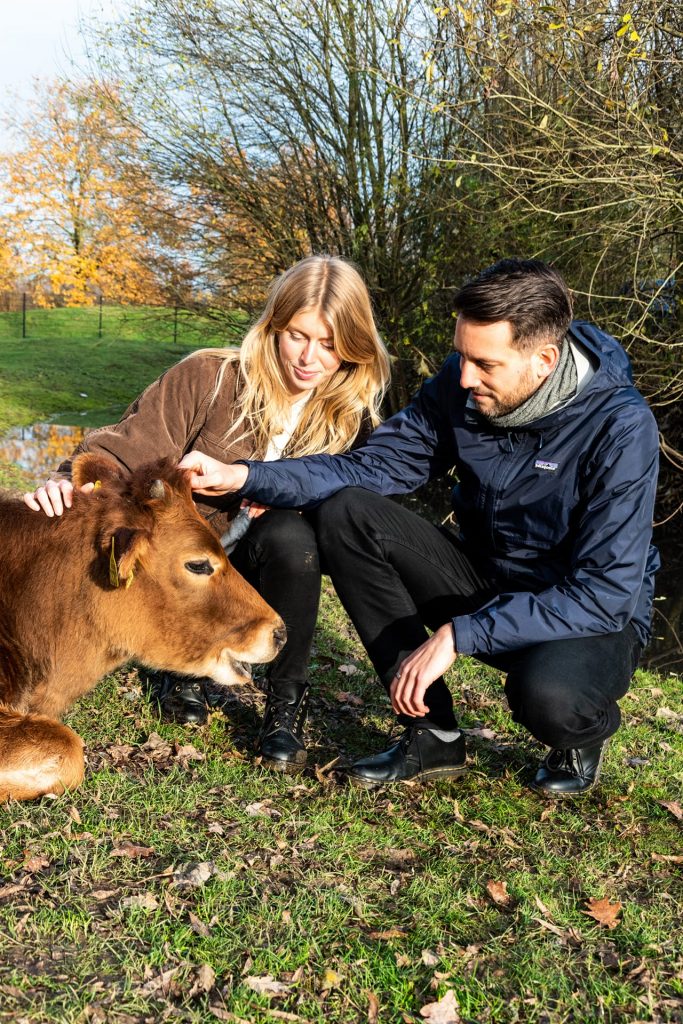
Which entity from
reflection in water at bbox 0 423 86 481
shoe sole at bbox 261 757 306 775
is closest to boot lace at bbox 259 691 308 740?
shoe sole at bbox 261 757 306 775

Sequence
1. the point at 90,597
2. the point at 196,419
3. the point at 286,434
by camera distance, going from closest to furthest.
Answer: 1. the point at 90,597
2. the point at 196,419
3. the point at 286,434

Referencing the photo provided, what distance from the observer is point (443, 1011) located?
9.46 feet

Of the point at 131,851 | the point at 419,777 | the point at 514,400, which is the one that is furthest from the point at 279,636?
the point at 514,400

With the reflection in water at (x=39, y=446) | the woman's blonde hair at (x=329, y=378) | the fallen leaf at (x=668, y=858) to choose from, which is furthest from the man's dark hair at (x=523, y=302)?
the reflection in water at (x=39, y=446)

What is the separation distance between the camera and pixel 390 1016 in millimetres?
2857

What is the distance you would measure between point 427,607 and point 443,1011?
6.61 feet

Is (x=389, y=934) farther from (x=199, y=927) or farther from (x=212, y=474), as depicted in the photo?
(x=212, y=474)

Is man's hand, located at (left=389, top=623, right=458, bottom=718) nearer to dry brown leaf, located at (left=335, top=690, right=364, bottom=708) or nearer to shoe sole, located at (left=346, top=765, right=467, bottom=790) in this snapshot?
shoe sole, located at (left=346, top=765, right=467, bottom=790)

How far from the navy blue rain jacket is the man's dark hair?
26 centimetres

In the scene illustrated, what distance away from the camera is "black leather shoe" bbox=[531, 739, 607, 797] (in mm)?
4355

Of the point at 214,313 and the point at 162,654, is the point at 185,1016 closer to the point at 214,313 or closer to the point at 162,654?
the point at 162,654

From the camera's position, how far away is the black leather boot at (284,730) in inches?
173

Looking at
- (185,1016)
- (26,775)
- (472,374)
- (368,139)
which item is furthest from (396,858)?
(368,139)

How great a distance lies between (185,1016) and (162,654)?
1.64 m
